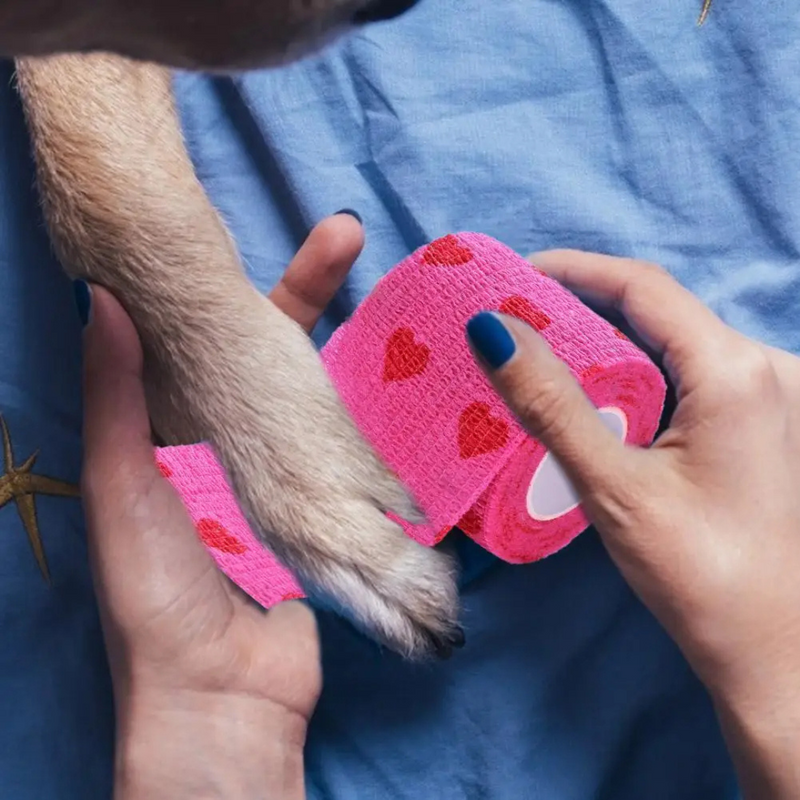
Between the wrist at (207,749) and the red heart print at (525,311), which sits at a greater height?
the red heart print at (525,311)

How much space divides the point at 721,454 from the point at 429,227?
0.38m

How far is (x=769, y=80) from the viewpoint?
3.15 feet

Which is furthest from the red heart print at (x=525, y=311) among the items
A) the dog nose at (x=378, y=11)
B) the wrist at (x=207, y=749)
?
the wrist at (x=207, y=749)

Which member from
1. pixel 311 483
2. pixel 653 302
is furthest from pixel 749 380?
pixel 311 483

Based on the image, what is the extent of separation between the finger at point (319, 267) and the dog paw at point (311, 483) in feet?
0.31

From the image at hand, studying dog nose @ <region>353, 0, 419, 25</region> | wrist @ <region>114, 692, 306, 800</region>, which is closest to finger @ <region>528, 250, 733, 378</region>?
dog nose @ <region>353, 0, 419, 25</region>

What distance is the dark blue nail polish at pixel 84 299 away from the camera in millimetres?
763

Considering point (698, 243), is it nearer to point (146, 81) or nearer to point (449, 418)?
point (449, 418)

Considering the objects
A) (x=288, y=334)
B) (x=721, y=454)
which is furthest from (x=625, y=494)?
(x=288, y=334)

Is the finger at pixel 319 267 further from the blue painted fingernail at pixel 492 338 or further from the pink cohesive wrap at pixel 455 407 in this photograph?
the blue painted fingernail at pixel 492 338

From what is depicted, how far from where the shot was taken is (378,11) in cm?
60

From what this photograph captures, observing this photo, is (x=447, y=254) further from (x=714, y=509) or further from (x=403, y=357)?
(x=714, y=509)

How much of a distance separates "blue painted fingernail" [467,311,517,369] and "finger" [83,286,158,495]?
281 mm

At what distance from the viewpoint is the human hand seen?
763mm
